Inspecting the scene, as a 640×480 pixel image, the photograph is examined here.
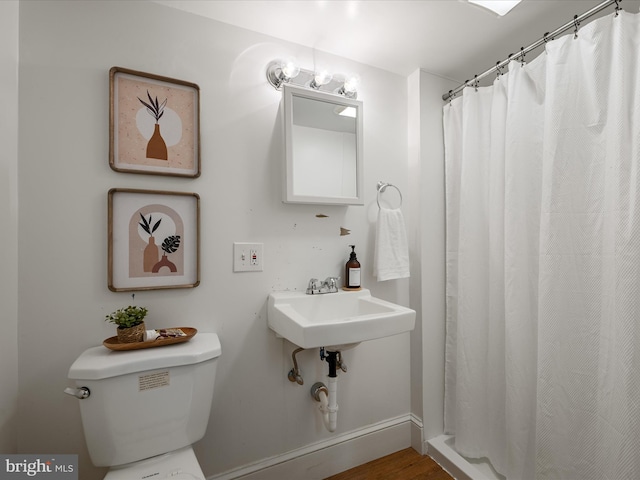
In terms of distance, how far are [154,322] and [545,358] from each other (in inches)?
63.0

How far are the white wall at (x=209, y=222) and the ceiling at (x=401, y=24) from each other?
7 cm

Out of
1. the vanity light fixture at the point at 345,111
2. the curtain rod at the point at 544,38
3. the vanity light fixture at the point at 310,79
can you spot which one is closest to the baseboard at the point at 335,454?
the vanity light fixture at the point at 345,111

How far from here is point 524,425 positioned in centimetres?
135

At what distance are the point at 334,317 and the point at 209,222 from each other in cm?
75

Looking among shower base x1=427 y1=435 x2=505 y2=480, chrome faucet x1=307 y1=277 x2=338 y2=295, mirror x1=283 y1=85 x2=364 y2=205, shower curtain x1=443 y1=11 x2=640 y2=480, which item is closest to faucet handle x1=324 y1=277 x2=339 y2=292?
chrome faucet x1=307 y1=277 x2=338 y2=295

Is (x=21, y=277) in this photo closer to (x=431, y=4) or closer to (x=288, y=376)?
(x=288, y=376)

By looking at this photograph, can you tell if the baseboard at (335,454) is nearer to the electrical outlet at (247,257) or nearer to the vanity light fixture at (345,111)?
the electrical outlet at (247,257)

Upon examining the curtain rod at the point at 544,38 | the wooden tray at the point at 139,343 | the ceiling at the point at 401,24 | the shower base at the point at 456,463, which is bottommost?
the shower base at the point at 456,463

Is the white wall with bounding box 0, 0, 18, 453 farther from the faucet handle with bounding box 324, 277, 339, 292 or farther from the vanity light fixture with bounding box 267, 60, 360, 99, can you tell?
the faucet handle with bounding box 324, 277, 339, 292

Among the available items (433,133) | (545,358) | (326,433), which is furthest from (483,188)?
(326,433)

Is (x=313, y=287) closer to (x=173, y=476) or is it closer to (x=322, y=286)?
(x=322, y=286)

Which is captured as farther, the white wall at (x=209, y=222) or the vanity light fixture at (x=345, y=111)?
the vanity light fixture at (x=345, y=111)

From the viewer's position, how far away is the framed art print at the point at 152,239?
3.91 ft

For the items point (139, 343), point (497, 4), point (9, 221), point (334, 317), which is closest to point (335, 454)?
point (334, 317)
